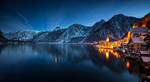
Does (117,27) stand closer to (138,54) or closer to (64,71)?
(138,54)

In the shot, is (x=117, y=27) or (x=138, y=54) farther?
(x=117, y=27)

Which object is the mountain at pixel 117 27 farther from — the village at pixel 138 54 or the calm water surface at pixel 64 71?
the calm water surface at pixel 64 71

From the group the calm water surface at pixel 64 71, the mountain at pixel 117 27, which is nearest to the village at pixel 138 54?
the calm water surface at pixel 64 71

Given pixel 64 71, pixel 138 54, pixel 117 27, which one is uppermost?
pixel 117 27

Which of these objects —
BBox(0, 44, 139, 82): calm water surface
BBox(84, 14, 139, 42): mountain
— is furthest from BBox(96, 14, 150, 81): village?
BBox(84, 14, 139, 42): mountain

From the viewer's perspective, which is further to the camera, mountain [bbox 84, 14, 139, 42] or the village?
mountain [bbox 84, 14, 139, 42]

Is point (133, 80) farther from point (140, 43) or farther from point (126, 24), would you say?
point (126, 24)

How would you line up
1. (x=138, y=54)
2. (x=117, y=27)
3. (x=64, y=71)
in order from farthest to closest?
(x=117, y=27) < (x=138, y=54) < (x=64, y=71)

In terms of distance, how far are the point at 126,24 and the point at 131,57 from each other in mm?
184534

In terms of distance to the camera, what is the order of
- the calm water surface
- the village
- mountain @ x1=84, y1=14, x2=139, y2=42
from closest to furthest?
1. the calm water surface
2. the village
3. mountain @ x1=84, y1=14, x2=139, y2=42

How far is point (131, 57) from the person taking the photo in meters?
26.5

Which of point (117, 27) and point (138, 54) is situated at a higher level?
point (117, 27)

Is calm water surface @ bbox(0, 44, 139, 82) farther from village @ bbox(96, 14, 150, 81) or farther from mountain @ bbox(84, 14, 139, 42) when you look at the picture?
mountain @ bbox(84, 14, 139, 42)

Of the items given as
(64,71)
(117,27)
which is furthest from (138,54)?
(117,27)
